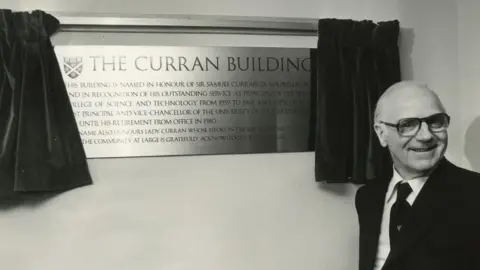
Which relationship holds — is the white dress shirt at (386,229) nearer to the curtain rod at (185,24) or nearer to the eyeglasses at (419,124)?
the eyeglasses at (419,124)

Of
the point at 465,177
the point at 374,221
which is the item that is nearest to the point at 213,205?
the point at 374,221

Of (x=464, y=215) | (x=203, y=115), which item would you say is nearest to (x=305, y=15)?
(x=203, y=115)

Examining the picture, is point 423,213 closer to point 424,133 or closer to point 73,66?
point 424,133

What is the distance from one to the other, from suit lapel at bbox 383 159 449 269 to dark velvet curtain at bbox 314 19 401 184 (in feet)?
1.27

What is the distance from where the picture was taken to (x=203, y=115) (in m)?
1.60

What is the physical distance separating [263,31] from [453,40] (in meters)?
0.65

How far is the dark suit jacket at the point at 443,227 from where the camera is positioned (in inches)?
46.0

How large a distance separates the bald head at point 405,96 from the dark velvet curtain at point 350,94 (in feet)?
0.95

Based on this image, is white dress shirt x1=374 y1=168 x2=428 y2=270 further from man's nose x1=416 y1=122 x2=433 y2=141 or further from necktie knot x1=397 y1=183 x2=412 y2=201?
man's nose x1=416 y1=122 x2=433 y2=141

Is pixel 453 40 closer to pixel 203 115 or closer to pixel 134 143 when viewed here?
pixel 203 115

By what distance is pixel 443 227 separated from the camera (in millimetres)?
1180

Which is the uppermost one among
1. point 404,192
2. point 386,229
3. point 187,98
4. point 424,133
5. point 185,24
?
point 185,24

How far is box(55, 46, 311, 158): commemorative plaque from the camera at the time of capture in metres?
1.55

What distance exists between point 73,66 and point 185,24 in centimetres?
36
